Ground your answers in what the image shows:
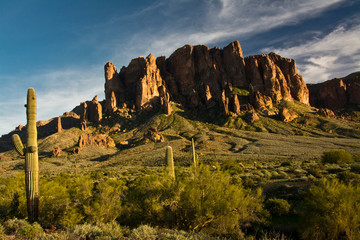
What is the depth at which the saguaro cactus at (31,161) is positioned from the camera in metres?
11.2

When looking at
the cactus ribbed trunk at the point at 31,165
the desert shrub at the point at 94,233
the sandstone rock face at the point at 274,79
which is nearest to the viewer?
the desert shrub at the point at 94,233

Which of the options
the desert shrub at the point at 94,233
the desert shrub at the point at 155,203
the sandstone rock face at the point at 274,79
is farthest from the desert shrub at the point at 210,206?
the sandstone rock face at the point at 274,79

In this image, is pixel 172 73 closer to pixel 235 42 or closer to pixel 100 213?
pixel 235 42

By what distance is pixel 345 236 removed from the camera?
8.20 m

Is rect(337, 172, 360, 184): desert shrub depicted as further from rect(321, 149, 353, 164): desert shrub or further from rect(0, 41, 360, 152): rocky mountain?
rect(0, 41, 360, 152): rocky mountain

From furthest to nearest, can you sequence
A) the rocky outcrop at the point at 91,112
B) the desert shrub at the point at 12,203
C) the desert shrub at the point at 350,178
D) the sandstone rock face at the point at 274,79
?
the rocky outcrop at the point at 91,112, the sandstone rock face at the point at 274,79, the desert shrub at the point at 350,178, the desert shrub at the point at 12,203

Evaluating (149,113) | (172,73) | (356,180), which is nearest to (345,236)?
(356,180)

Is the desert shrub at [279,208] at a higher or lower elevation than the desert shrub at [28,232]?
lower

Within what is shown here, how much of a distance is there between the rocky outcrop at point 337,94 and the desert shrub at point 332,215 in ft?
486

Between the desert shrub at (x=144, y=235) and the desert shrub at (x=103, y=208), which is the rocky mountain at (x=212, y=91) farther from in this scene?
the desert shrub at (x=144, y=235)

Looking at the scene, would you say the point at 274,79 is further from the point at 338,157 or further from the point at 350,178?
the point at 350,178

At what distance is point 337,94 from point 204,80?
280 feet

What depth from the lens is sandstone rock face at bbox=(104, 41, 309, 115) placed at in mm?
118375

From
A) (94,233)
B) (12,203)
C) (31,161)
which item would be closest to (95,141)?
(12,203)
